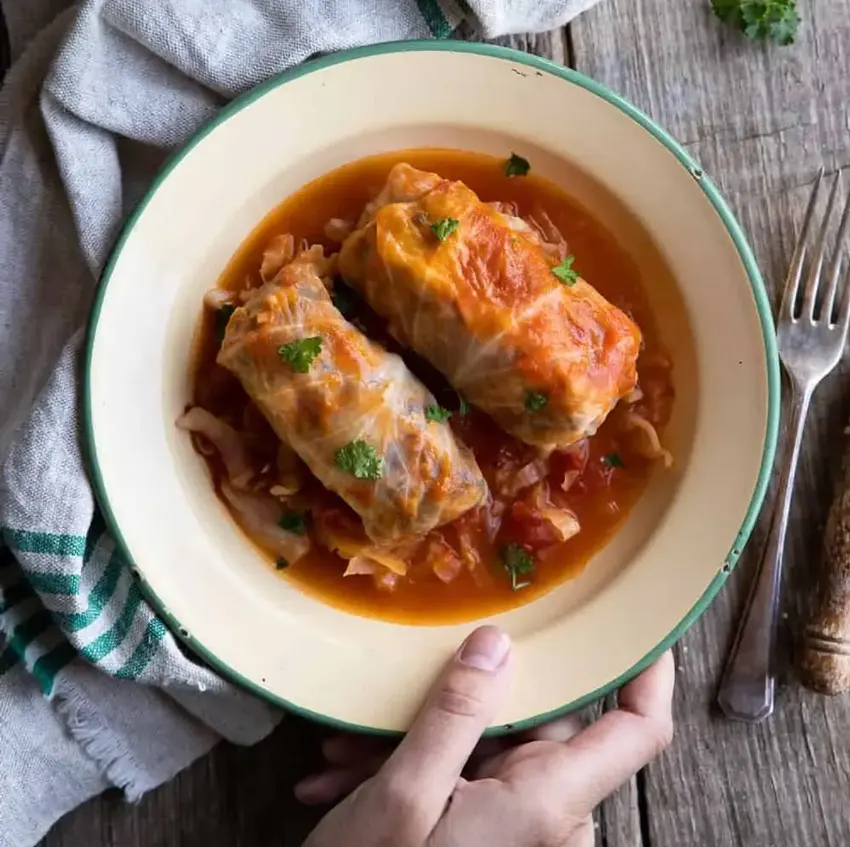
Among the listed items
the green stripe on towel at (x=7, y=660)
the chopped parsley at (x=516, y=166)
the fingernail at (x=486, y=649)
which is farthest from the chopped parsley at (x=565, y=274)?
the green stripe on towel at (x=7, y=660)

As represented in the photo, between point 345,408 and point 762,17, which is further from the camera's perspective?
point 762,17

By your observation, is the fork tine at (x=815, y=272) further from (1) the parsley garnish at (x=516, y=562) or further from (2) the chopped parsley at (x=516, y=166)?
(1) the parsley garnish at (x=516, y=562)

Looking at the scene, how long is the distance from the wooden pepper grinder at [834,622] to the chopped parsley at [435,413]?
4.27ft

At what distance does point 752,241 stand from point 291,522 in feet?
5.83

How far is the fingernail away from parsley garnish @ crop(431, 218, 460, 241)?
115 centimetres

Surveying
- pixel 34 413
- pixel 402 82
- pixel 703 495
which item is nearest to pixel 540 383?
pixel 703 495

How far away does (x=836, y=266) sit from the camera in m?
3.20

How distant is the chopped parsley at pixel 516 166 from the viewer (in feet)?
10.1

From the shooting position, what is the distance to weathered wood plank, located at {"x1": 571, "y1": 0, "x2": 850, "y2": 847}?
329cm

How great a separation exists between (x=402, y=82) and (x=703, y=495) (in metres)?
1.52

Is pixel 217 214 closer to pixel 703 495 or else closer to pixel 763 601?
pixel 703 495

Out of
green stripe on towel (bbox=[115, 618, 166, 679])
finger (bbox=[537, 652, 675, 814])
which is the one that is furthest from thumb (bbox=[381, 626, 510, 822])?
green stripe on towel (bbox=[115, 618, 166, 679])

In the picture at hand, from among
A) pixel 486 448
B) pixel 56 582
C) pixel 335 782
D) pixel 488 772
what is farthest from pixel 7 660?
pixel 486 448

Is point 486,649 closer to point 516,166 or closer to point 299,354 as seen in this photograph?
point 299,354
